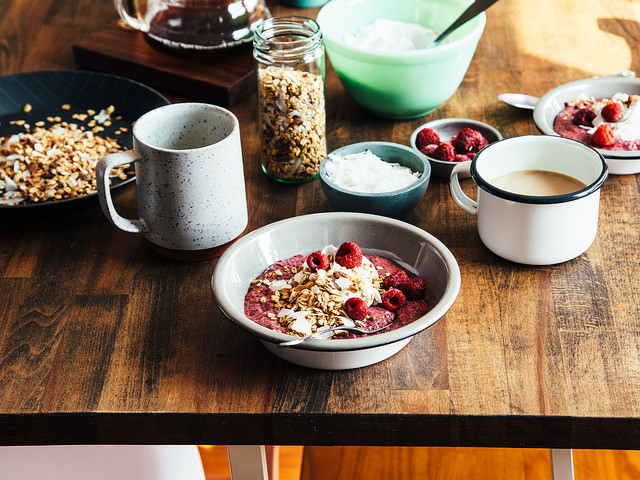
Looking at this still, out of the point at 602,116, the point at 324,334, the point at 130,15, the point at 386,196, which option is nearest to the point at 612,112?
the point at 602,116

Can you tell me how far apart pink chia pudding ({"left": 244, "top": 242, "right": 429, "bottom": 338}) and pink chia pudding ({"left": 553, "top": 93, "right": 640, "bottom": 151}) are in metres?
0.45

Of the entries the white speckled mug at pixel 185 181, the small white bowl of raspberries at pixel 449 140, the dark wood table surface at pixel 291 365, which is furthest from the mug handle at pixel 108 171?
the small white bowl of raspberries at pixel 449 140

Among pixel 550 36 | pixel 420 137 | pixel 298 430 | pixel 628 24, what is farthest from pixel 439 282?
pixel 628 24

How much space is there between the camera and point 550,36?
1652 millimetres

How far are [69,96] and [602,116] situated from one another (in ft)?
3.26

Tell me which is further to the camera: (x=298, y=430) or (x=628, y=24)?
(x=628, y=24)

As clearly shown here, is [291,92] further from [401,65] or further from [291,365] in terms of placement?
[291,365]

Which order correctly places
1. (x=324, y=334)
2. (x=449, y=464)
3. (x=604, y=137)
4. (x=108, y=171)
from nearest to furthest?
(x=324, y=334) < (x=108, y=171) < (x=604, y=137) < (x=449, y=464)

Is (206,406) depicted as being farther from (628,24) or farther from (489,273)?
(628,24)

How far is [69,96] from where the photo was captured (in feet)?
4.72

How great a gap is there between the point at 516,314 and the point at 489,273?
0.09 m

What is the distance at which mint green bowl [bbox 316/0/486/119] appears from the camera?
127 centimetres

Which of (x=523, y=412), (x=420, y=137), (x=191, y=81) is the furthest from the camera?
(x=191, y=81)

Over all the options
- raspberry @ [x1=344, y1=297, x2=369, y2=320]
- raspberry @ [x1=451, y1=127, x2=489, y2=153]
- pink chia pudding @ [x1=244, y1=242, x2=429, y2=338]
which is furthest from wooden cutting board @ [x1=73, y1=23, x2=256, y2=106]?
raspberry @ [x1=344, y1=297, x2=369, y2=320]
